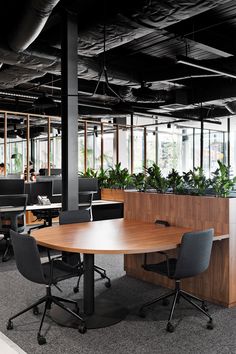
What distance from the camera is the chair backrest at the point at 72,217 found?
4.16 metres

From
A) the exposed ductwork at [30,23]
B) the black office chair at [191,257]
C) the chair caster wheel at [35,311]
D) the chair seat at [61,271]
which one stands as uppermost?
the exposed ductwork at [30,23]

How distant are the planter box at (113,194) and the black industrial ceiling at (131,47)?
194cm

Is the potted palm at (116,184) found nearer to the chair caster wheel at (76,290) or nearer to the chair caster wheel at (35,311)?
the chair caster wheel at (76,290)

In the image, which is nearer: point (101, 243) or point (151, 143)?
point (101, 243)

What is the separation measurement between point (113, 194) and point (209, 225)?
4.08 m

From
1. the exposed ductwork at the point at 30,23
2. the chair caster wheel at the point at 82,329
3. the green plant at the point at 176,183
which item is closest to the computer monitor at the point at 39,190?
the exposed ductwork at the point at 30,23

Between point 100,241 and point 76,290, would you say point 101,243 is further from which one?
point 76,290

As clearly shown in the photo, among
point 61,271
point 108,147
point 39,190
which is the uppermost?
point 108,147

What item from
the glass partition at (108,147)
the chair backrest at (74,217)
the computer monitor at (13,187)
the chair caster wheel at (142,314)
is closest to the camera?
the chair caster wheel at (142,314)

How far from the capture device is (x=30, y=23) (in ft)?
13.7

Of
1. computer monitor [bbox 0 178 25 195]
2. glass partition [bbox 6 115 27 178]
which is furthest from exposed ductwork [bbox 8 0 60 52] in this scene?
glass partition [bbox 6 115 27 178]

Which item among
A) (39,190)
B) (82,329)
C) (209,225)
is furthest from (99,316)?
(39,190)

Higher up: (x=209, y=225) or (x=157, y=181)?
(x=157, y=181)

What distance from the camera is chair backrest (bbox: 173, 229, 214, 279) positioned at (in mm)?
3020
